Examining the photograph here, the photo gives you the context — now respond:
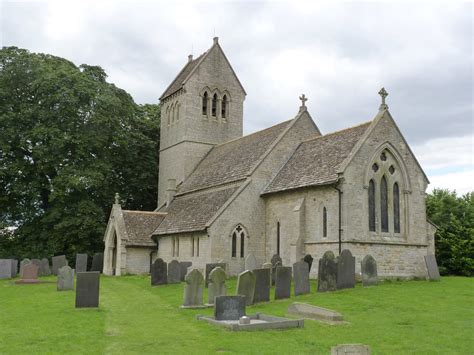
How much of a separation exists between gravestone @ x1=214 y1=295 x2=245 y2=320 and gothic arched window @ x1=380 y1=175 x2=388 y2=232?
43.6 ft

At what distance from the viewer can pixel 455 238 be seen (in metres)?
33.7

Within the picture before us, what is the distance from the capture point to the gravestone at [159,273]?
82.1ft

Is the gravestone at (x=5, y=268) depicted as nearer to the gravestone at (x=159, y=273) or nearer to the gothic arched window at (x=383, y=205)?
the gravestone at (x=159, y=273)

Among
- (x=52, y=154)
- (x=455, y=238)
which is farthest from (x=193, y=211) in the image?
(x=455, y=238)

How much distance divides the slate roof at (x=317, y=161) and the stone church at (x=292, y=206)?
0.24 ft

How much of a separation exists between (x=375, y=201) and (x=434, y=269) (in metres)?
4.17

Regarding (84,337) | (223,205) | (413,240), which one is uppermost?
(223,205)

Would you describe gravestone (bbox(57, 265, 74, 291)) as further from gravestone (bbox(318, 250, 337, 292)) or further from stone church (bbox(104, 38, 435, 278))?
gravestone (bbox(318, 250, 337, 292))

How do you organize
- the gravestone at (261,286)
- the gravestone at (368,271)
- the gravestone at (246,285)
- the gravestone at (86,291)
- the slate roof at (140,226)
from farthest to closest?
the slate roof at (140,226) < the gravestone at (368,271) < the gravestone at (261,286) < the gravestone at (246,285) < the gravestone at (86,291)

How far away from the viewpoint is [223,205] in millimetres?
28672

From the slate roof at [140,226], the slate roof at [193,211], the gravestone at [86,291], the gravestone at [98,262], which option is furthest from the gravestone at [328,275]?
the gravestone at [98,262]

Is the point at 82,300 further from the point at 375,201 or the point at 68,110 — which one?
the point at 68,110

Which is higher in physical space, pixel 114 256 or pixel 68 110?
pixel 68 110

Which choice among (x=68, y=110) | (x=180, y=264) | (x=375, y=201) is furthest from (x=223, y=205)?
(x=68, y=110)
